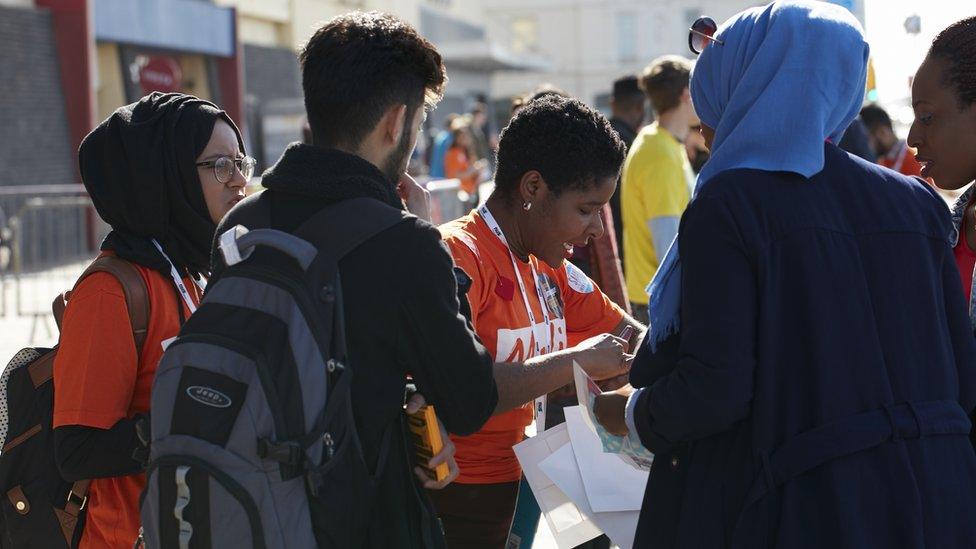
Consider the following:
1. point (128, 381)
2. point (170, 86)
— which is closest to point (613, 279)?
point (128, 381)

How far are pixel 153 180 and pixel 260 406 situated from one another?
40.3 inches

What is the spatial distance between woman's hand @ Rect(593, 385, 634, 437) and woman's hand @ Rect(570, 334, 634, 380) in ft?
0.97

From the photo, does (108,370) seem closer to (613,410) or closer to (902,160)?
(613,410)

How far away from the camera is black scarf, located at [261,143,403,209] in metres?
2.08

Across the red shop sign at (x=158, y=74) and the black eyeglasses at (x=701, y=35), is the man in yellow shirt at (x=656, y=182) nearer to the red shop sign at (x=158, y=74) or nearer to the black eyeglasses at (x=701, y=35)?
the black eyeglasses at (x=701, y=35)

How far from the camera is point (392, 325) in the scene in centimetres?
204

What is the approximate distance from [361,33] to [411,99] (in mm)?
161

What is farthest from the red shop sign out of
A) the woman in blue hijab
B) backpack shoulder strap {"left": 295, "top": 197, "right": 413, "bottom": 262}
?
the woman in blue hijab

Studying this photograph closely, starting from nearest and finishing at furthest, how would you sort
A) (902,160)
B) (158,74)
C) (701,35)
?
1. (701,35)
2. (902,160)
3. (158,74)

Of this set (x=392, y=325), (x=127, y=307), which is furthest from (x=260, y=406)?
(x=127, y=307)

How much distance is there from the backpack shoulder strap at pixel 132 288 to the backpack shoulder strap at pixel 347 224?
0.73 metres

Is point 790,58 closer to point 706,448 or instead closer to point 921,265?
point 921,265

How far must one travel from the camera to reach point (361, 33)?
2115 mm

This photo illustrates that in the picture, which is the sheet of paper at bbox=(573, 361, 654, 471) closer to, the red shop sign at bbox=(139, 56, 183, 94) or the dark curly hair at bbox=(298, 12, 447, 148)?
the dark curly hair at bbox=(298, 12, 447, 148)
